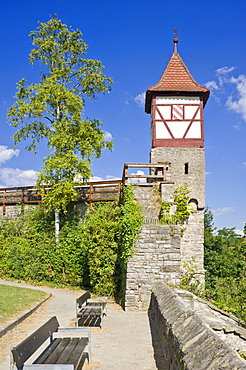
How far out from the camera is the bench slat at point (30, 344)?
3.77 metres

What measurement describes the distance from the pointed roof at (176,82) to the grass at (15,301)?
10.7 meters

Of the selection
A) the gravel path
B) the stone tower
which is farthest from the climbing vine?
the gravel path

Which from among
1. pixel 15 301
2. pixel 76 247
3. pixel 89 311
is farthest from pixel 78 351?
pixel 76 247

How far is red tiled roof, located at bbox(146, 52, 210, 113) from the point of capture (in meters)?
17.4

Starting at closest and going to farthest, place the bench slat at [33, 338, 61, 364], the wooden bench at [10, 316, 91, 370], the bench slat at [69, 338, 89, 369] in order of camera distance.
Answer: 1. the wooden bench at [10, 316, 91, 370]
2. the bench slat at [33, 338, 61, 364]
3. the bench slat at [69, 338, 89, 369]

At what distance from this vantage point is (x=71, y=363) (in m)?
4.20

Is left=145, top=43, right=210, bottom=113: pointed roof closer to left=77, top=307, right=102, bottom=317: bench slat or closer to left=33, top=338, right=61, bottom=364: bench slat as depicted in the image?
left=77, top=307, right=102, bottom=317: bench slat

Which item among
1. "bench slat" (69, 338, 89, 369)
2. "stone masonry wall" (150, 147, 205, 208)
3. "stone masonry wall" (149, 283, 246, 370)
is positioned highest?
"stone masonry wall" (150, 147, 205, 208)

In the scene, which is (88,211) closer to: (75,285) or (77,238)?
(77,238)

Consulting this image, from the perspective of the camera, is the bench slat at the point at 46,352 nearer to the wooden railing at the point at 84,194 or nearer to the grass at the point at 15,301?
the grass at the point at 15,301

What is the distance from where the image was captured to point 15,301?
390 inches

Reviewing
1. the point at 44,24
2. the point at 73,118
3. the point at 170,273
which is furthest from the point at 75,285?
the point at 44,24

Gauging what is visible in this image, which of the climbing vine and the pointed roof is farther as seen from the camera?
the pointed roof

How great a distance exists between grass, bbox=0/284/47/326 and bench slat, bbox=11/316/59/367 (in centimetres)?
268
